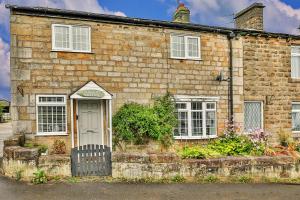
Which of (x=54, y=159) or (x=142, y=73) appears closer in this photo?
(x=54, y=159)

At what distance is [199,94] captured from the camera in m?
14.3

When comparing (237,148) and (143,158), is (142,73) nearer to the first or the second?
(237,148)

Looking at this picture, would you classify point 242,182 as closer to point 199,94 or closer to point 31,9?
point 199,94

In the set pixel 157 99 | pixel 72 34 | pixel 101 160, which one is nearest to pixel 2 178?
pixel 101 160

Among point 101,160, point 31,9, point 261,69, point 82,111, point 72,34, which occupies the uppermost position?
point 31,9

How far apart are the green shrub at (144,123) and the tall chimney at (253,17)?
7.09 metres

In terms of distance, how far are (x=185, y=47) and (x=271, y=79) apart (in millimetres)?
4932

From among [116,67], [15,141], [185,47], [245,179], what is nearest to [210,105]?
[185,47]

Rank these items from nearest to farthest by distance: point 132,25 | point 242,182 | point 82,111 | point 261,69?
1. point 242,182
2. point 82,111
3. point 132,25
4. point 261,69

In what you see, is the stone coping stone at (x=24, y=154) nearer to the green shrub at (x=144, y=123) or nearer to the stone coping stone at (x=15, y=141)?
the stone coping stone at (x=15, y=141)

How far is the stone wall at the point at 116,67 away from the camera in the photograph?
11492 millimetres

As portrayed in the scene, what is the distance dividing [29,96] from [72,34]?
9.50ft

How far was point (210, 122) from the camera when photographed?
14.5 meters

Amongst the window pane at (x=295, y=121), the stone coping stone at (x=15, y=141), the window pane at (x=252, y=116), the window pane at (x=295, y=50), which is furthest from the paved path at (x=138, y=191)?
the window pane at (x=295, y=50)
